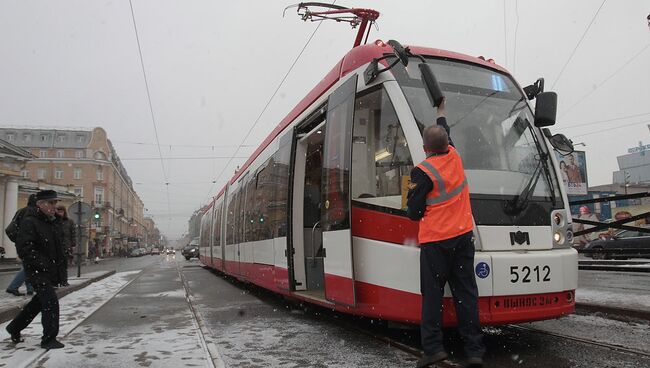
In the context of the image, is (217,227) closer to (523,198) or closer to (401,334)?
(401,334)

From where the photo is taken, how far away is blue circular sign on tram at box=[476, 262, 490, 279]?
4.21 metres

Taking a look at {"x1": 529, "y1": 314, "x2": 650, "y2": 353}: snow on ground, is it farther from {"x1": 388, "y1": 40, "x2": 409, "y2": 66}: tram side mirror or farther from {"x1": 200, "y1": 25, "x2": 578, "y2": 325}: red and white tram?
{"x1": 388, "y1": 40, "x2": 409, "y2": 66}: tram side mirror

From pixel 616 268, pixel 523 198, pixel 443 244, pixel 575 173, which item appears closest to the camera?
pixel 443 244

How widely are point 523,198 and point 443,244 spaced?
1.22 m

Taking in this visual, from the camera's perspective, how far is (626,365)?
13.7 feet

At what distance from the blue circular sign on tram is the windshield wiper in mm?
622

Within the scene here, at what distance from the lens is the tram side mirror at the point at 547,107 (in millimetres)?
4949

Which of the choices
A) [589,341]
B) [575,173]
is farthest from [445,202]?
[575,173]

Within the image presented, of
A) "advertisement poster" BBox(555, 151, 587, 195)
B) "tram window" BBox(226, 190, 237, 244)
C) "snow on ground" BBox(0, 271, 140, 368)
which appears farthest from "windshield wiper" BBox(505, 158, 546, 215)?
"advertisement poster" BBox(555, 151, 587, 195)

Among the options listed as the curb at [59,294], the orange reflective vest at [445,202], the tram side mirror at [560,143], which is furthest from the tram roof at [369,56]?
the curb at [59,294]

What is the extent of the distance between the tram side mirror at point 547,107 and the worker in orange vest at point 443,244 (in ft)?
4.82

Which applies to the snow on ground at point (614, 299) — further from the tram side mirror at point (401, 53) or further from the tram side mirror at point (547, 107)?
the tram side mirror at point (401, 53)

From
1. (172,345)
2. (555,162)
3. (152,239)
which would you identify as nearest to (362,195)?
(555,162)

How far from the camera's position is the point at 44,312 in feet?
17.6
